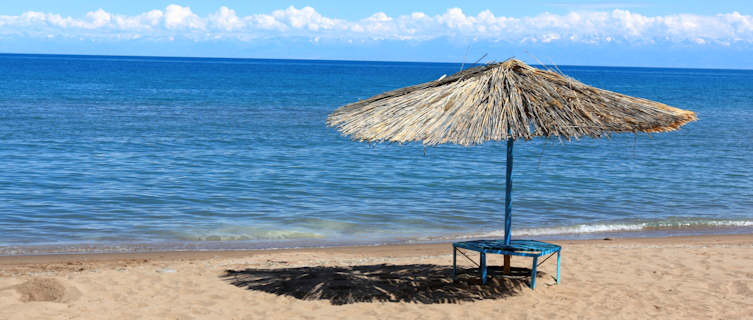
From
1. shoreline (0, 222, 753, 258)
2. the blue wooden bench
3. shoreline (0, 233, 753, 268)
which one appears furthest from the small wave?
the blue wooden bench

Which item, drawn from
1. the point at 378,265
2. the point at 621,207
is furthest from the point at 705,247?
the point at 378,265

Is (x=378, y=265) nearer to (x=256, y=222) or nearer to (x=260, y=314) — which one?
(x=260, y=314)

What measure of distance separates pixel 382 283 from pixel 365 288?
0.27 m

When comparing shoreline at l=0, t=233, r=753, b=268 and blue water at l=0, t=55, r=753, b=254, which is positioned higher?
blue water at l=0, t=55, r=753, b=254

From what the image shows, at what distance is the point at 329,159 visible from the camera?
18656 millimetres

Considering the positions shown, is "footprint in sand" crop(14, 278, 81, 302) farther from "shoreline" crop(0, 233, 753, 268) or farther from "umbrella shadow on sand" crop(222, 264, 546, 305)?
"shoreline" crop(0, 233, 753, 268)

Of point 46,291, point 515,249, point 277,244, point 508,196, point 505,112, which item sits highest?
point 505,112

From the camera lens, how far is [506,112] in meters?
6.47

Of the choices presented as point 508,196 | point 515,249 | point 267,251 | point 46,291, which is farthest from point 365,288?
point 46,291

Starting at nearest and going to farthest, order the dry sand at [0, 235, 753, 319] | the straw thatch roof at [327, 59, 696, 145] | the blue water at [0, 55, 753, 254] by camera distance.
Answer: the straw thatch roof at [327, 59, 696, 145] → the dry sand at [0, 235, 753, 319] → the blue water at [0, 55, 753, 254]

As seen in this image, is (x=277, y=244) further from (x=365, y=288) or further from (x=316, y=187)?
(x=316, y=187)

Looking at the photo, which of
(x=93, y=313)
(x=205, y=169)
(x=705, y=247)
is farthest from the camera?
(x=205, y=169)

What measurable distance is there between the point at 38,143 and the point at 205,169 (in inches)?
255

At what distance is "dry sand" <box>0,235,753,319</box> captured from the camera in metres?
6.69
